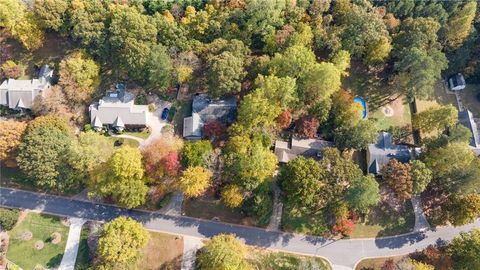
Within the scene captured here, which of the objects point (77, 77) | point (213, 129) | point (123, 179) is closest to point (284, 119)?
point (213, 129)

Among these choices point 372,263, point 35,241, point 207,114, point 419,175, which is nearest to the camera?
point 419,175

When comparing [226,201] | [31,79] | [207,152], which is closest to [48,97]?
[31,79]

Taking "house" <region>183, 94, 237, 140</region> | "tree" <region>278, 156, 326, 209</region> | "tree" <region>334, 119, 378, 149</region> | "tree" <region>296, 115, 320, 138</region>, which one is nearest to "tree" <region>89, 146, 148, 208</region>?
"house" <region>183, 94, 237, 140</region>

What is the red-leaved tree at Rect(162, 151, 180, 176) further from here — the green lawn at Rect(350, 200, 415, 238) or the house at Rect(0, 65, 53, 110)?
the green lawn at Rect(350, 200, 415, 238)

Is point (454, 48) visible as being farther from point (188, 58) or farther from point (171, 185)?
point (171, 185)

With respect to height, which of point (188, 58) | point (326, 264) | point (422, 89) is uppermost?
point (188, 58)

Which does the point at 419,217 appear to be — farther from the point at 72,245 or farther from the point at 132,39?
the point at 132,39

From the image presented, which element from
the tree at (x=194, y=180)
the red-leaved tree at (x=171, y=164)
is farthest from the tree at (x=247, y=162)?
the red-leaved tree at (x=171, y=164)
